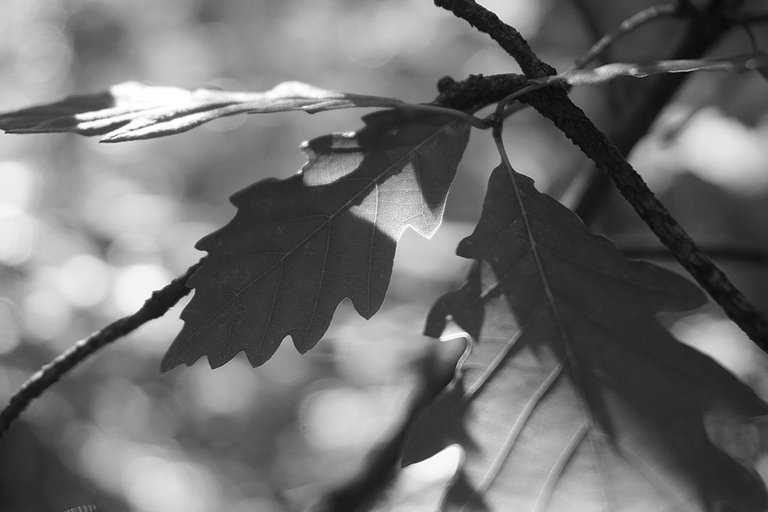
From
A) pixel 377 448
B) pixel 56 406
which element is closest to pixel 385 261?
pixel 377 448

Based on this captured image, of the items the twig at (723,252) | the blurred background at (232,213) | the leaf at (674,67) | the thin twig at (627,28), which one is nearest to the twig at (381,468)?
the blurred background at (232,213)

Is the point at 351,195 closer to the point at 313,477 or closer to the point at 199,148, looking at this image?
the point at 313,477

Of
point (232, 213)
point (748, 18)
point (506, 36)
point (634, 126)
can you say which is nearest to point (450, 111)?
point (506, 36)

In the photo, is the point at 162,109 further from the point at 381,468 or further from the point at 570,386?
the point at 381,468

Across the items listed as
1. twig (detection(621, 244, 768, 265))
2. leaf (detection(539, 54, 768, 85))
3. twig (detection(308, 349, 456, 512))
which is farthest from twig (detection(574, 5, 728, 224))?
leaf (detection(539, 54, 768, 85))

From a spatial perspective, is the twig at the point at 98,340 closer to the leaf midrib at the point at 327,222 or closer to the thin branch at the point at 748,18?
the leaf midrib at the point at 327,222

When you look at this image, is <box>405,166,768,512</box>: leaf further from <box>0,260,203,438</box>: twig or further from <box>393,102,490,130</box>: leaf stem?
<box>0,260,203,438</box>: twig
